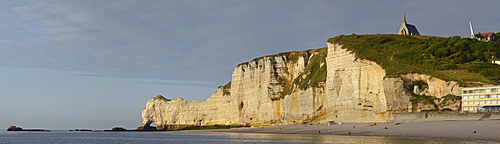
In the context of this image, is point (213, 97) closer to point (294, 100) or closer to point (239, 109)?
point (239, 109)

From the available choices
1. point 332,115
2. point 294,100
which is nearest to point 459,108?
point 332,115

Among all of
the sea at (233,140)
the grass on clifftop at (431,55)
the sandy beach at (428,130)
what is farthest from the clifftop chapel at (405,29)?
the sea at (233,140)

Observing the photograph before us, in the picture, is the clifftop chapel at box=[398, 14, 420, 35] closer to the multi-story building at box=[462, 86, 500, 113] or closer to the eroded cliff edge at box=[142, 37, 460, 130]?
the eroded cliff edge at box=[142, 37, 460, 130]

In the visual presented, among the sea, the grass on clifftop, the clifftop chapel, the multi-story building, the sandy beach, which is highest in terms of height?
the clifftop chapel

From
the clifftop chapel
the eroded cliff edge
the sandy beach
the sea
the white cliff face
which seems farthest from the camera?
the clifftop chapel

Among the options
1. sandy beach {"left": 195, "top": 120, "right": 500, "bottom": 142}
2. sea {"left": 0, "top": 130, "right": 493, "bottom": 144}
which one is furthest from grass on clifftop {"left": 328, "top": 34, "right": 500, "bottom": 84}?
sea {"left": 0, "top": 130, "right": 493, "bottom": 144}

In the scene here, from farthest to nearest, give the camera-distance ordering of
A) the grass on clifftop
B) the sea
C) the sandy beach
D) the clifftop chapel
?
1. the clifftop chapel
2. the grass on clifftop
3. the sea
4. the sandy beach

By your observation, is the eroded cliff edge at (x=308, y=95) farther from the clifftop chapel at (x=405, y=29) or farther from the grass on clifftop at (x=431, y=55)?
the clifftop chapel at (x=405, y=29)

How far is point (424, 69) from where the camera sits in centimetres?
5944

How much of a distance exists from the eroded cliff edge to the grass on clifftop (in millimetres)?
1392

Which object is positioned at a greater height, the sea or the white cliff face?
the white cliff face

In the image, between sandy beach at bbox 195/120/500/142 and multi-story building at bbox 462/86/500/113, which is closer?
sandy beach at bbox 195/120/500/142

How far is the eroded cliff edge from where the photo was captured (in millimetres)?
55531

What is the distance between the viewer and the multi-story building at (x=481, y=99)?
48750mm
